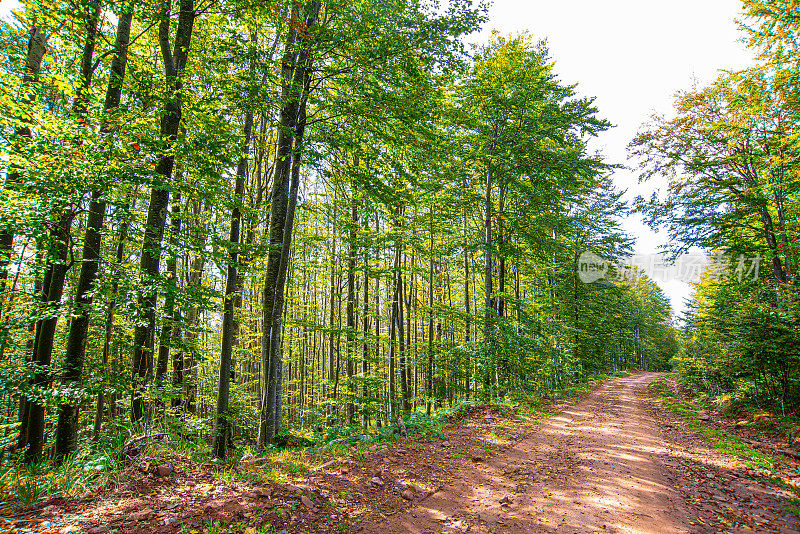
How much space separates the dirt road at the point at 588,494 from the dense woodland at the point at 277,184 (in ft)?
13.9

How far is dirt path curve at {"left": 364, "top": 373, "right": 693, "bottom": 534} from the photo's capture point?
12.9ft

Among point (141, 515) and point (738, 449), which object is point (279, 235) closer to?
point (141, 515)

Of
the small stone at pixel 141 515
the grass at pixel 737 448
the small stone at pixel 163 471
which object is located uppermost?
the small stone at pixel 141 515

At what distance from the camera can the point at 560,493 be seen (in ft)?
15.7

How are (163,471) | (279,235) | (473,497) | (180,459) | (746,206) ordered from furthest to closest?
(746,206) < (279,235) < (180,459) < (473,497) < (163,471)

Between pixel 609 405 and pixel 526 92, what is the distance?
1182cm

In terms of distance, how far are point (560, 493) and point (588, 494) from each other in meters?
0.37

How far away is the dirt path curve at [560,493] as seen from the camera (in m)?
3.93

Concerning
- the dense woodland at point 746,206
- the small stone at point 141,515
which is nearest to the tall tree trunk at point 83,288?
the small stone at point 141,515

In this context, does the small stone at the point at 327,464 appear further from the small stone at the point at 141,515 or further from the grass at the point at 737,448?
the grass at the point at 737,448

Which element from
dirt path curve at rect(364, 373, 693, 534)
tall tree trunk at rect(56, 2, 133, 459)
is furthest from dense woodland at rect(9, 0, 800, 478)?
dirt path curve at rect(364, 373, 693, 534)

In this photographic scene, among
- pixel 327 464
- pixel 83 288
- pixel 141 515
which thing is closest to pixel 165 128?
pixel 83 288

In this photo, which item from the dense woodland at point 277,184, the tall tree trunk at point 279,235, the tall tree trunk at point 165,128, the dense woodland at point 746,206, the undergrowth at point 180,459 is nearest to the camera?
the undergrowth at point 180,459

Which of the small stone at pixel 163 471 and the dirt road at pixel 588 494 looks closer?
the dirt road at pixel 588 494
